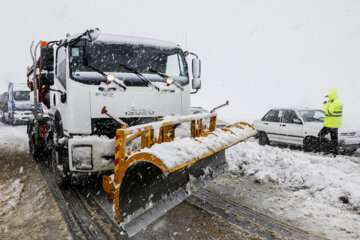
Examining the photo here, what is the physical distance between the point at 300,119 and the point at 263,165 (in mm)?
3421

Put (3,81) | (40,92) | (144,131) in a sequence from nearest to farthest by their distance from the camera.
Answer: (144,131) → (40,92) → (3,81)

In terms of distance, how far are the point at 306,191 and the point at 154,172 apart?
292 cm

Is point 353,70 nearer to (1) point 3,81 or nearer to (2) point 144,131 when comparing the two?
(2) point 144,131

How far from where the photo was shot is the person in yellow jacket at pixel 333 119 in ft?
24.7

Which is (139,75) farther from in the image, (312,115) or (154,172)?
(312,115)

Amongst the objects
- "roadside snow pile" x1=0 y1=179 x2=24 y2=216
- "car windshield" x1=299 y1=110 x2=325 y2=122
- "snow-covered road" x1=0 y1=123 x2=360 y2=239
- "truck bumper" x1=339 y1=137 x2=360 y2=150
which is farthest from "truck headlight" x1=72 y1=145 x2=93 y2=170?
"car windshield" x1=299 y1=110 x2=325 y2=122

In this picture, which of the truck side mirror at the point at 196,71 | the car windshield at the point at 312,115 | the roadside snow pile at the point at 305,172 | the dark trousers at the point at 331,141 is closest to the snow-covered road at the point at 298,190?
the roadside snow pile at the point at 305,172

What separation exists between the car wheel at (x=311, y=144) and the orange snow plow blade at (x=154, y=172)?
5.26 meters

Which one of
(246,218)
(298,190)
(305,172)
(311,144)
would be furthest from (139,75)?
(311,144)

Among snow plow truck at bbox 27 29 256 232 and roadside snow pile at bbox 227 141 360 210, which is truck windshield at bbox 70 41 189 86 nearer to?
snow plow truck at bbox 27 29 256 232

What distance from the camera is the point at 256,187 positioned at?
16.8 ft

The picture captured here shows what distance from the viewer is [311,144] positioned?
845 centimetres

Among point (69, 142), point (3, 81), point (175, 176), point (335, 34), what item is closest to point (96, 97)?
point (69, 142)

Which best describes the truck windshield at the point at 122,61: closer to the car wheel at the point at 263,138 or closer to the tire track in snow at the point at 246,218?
the tire track in snow at the point at 246,218
